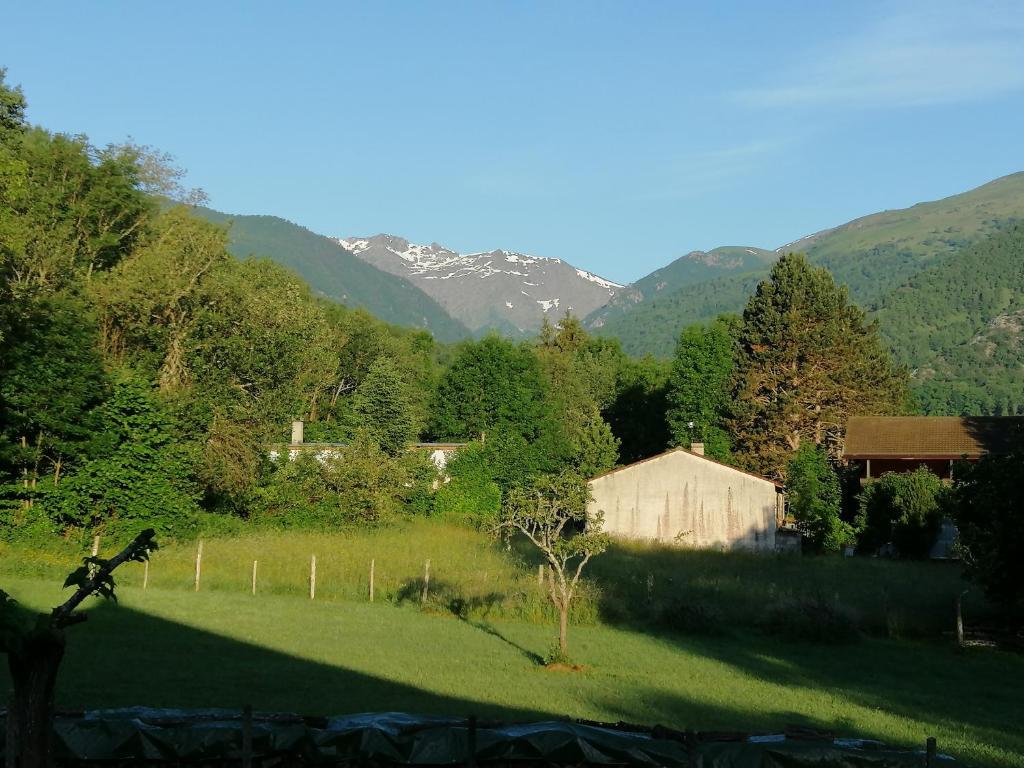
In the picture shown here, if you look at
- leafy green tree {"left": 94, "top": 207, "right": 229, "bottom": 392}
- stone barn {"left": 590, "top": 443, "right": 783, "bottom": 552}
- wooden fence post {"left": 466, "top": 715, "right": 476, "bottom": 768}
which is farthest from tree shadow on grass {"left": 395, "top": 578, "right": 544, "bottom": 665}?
stone barn {"left": 590, "top": 443, "right": 783, "bottom": 552}

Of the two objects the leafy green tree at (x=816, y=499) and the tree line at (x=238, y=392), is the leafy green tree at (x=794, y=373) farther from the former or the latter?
the leafy green tree at (x=816, y=499)

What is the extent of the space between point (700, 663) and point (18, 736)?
19.7 m

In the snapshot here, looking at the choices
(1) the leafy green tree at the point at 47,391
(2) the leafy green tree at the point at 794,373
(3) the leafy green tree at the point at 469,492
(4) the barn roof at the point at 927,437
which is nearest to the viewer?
(1) the leafy green tree at the point at 47,391

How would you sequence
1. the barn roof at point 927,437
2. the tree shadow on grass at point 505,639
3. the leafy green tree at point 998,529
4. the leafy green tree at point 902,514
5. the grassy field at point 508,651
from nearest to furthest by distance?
the grassy field at point 508,651 < the tree shadow on grass at point 505,639 < the leafy green tree at point 998,529 < the leafy green tree at point 902,514 < the barn roof at point 927,437

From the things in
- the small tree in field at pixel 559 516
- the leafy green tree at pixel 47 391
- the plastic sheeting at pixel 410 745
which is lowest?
the plastic sheeting at pixel 410 745

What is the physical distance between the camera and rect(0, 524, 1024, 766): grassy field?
1922 centimetres

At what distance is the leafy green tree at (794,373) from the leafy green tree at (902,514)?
17601mm

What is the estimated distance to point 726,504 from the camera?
175ft

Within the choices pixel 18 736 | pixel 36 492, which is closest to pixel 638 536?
pixel 36 492

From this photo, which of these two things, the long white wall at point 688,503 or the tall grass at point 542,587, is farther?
the long white wall at point 688,503

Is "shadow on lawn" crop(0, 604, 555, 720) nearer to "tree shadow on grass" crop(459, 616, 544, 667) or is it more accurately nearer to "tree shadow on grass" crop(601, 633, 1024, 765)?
"tree shadow on grass" crop(459, 616, 544, 667)

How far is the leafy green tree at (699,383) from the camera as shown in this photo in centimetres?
8688

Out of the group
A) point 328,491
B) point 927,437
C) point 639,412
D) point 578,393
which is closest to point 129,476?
point 328,491

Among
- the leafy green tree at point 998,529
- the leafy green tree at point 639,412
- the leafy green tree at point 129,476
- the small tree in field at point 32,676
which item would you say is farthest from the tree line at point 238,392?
the small tree in field at point 32,676
